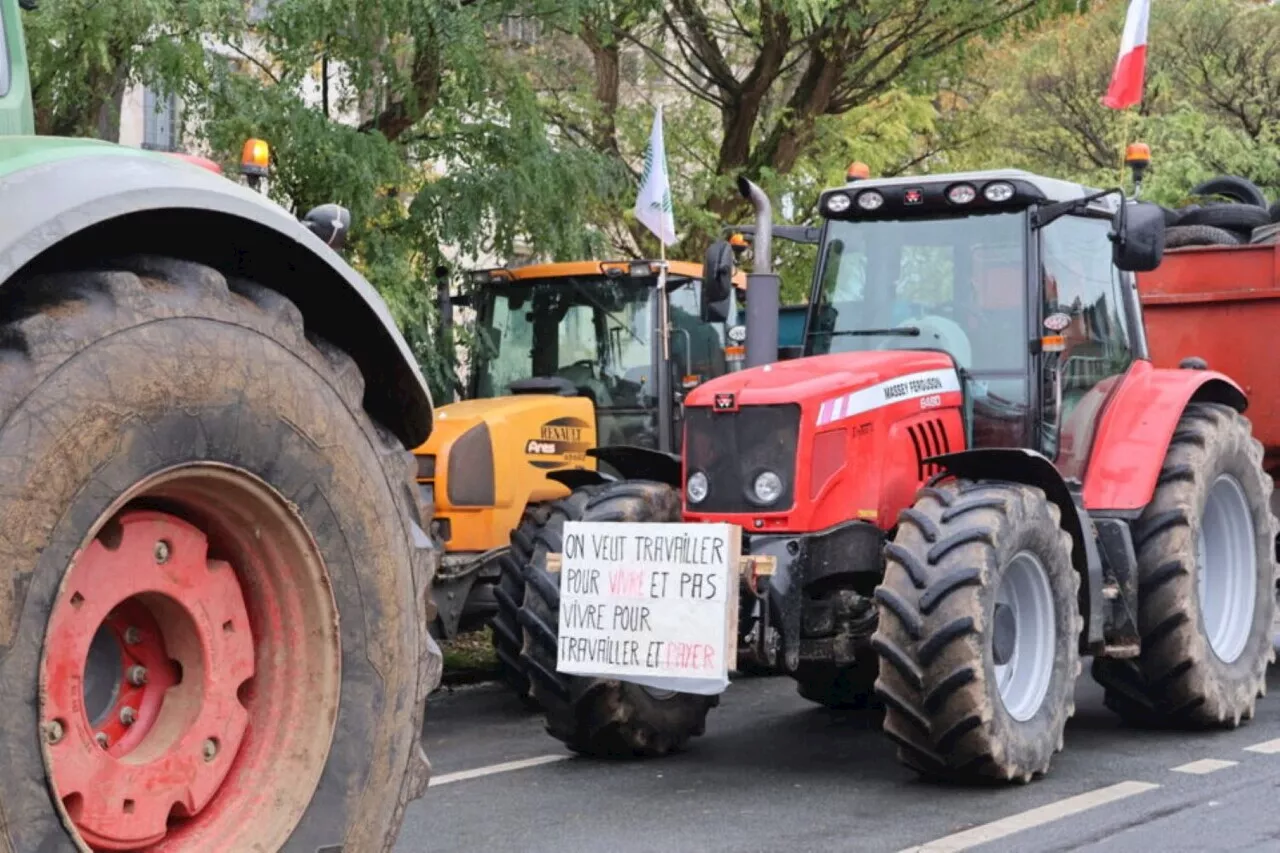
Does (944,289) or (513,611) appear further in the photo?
(513,611)

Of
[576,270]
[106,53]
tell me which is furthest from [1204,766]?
[106,53]

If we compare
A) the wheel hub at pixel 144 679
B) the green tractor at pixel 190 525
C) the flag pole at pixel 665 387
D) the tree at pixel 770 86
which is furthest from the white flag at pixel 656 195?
the wheel hub at pixel 144 679

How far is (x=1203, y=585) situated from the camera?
930 cm

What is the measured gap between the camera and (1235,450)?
910 cm

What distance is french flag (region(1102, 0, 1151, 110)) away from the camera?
11930 millimetres

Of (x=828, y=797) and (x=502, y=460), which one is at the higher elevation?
(x=502, y=460)

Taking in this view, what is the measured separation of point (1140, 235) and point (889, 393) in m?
1.42

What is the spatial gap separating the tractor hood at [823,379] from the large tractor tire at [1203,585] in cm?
122

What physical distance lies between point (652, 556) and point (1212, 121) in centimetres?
1955

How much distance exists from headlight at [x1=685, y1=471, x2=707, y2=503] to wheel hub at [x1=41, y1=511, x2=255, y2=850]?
4.85 m

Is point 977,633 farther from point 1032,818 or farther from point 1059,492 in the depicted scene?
point 1059,492

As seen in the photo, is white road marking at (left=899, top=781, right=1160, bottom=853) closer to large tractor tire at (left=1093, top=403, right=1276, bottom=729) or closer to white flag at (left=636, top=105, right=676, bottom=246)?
large tractor tire at (left=1093, top=403, right=1276, bottom=729)

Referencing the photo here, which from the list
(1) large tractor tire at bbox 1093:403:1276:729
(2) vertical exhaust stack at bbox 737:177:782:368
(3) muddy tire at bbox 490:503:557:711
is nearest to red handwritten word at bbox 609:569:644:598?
(2) vertical exhaust stack at bbox 737:177:782:368

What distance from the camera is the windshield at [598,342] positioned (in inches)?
460
